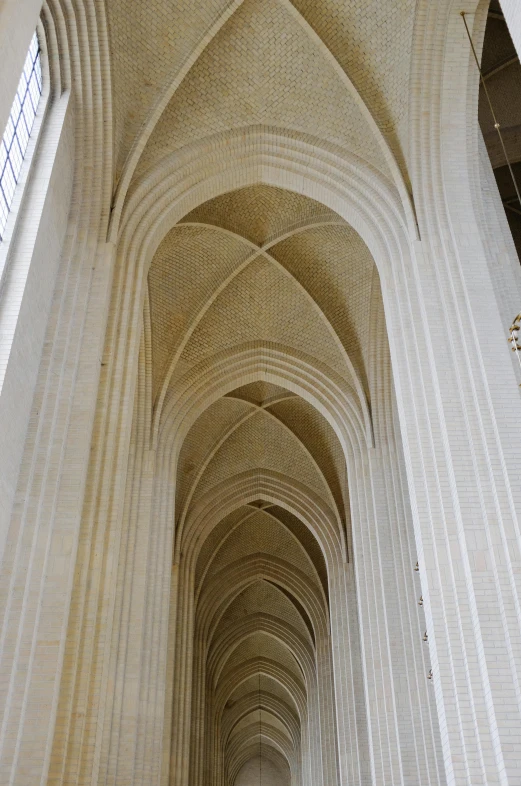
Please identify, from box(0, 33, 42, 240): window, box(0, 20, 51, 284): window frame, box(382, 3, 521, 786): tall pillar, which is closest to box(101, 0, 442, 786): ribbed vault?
box(382, 3, 521, 786): tall pillar

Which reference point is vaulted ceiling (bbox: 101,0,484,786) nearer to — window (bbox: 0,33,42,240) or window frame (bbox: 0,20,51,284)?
window frame (bbox: 0,20,51,284)

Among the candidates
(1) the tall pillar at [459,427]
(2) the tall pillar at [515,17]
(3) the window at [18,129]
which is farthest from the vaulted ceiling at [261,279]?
(2) the tall pillar at [515,17]

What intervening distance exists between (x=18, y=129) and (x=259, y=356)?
9.18 m

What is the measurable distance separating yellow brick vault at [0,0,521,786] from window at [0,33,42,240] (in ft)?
0.60

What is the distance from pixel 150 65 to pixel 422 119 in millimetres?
4041

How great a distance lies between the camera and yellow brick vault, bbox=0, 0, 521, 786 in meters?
8.70

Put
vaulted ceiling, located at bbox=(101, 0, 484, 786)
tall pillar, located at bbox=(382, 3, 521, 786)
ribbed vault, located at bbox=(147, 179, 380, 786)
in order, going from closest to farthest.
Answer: tall pillar, located at bbox=(382, 3, 521, 786) → vaulted ceiling, located at bbox=(101, 0, 484, 786) → ribbed vault, located at bbox=(147, 179, 380, 786)

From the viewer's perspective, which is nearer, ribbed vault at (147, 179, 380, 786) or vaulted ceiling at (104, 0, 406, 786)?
vaulted ceiling at (104, 0, 406, 786)

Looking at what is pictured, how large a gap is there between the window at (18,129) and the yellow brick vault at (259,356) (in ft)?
0.60

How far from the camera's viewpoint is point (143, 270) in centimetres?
1241

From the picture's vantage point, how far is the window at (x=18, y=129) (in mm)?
9367

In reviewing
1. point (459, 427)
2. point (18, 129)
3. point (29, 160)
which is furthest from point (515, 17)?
point (29, 160)

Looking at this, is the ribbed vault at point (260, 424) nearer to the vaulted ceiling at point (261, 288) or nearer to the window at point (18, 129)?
the vaulted ceiling at point (261, 288)

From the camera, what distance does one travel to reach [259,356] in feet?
60.1
